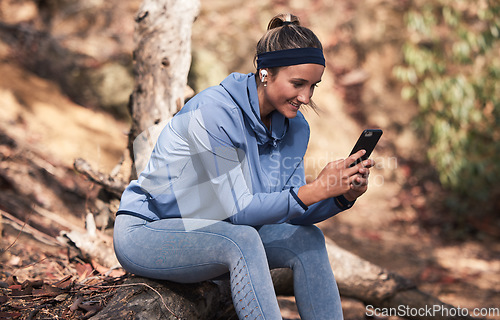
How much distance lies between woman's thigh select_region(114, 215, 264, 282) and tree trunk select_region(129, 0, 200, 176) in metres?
1.09

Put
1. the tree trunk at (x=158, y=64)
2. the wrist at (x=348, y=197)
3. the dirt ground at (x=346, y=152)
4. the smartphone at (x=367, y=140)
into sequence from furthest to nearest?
the dirt ground at (x=346, y=152), the tree trunk at (x=158, y=64), the wrist at (x=348, y=197), the smartphone at (x=367, y=140)

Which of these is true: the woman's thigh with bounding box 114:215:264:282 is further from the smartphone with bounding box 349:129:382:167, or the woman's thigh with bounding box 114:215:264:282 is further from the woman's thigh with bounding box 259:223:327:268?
the smartphone with bounding box 349:129:382:167

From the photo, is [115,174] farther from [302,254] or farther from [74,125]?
[74,125]

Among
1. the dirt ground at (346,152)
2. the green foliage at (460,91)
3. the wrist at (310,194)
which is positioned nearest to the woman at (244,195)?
the wrist at (310,194)

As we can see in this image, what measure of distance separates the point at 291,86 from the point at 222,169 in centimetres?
48

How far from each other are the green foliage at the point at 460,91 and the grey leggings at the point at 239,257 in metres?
3.98

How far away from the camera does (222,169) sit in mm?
2068

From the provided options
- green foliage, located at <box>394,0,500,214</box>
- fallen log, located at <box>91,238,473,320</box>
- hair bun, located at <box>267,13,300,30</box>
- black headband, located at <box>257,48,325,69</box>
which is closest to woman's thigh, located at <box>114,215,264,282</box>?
fallen log, located at <box>91,238,473,320</box>

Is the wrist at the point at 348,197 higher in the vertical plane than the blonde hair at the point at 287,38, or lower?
lower

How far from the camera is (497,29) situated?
5.61 metres

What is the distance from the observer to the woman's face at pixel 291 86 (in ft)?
7.10

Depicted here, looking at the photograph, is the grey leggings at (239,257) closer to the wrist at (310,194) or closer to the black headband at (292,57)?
the wrist at (310,194)

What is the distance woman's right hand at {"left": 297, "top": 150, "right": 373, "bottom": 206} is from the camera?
6.59 ft

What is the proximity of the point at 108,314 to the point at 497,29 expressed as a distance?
17.5 feet
